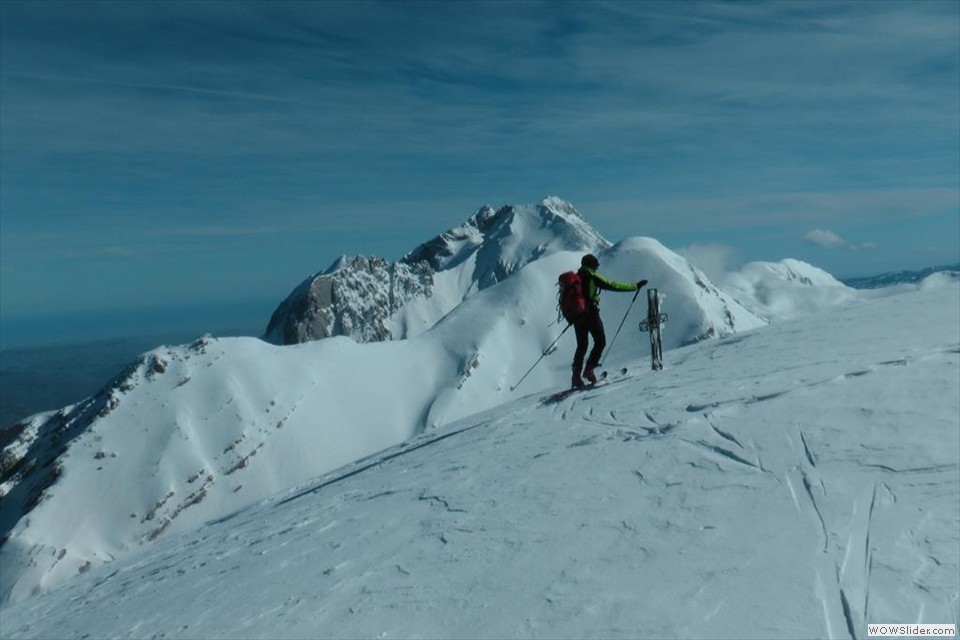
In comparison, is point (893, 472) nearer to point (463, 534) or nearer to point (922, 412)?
point (922, 412)

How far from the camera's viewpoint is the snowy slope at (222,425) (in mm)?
91438

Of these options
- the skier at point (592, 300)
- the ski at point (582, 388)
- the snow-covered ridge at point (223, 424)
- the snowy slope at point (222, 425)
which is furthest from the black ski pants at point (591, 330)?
the snowy slope at point (222, 425)

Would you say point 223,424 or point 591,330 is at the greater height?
point 591,330

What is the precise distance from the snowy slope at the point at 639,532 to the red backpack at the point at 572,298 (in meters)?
1.82

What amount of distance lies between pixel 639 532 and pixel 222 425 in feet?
328

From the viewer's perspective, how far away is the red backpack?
54.5ft

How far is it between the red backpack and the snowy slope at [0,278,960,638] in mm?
1821

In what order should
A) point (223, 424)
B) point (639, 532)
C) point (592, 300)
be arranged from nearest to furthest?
point (639, 532) → point (592, 300) → point (223, 424)

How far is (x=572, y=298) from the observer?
16.6 m

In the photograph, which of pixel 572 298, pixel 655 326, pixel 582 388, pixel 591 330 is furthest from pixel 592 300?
pixel 655 326

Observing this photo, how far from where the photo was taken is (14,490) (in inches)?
4048

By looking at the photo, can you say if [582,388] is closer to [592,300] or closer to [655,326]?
[592,300]

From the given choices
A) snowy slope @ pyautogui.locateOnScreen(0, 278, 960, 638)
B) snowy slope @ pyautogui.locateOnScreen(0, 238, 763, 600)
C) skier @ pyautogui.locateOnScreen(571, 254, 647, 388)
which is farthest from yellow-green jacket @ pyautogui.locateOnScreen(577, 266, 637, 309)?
snowy slope @ pyautogui.locateOnScreen(0, 238, 763, 600)

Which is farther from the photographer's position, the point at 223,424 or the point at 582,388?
the point at 223,424
